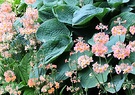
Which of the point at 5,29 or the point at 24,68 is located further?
the point at 24,68

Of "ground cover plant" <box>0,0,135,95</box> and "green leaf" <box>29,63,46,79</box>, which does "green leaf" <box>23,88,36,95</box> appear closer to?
"ground cover plant" <box>0,0,135,95</box>

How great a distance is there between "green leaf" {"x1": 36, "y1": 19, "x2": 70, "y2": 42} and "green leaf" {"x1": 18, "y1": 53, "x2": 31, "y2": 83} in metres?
0.21

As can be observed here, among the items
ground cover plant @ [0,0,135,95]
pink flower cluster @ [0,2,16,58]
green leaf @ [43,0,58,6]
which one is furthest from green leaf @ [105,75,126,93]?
green leaf @ [43,0,58,6]

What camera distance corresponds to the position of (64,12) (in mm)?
2539

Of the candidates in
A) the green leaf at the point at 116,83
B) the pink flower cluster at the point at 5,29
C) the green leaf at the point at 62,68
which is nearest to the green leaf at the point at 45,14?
the pink flower cluster at the point at 5,29

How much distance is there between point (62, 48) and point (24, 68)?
0.34 metres

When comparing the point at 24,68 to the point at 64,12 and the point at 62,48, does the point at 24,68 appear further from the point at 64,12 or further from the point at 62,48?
the point at 64,12

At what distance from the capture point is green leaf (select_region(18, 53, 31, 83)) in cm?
246

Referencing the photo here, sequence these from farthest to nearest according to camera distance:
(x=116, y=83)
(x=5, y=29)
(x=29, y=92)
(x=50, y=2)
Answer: (x=50, y=2) < (x=29, y=92) < (x=5, y=29) < (x=116, y=83)

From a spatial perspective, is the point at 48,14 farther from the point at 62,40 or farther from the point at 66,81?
the point at 66,81

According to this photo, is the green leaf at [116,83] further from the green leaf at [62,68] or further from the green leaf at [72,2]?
the green leaf at [72,2]

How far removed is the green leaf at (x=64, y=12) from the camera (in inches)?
98.4

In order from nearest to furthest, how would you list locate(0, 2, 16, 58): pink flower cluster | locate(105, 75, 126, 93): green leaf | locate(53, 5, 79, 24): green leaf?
locate(105, 75, 126, 93): green leaf
locate(0, 2, 16, 58): pink flower cluster
locate(53, 5, 79, 24): green leaf

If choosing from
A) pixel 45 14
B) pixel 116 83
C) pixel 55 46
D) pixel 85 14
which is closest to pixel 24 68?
pixel 55 46
